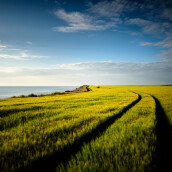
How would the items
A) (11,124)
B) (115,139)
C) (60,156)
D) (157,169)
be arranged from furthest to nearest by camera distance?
1. (11,124)
2. (115,139)
3. (60,156)
4. (157,169)

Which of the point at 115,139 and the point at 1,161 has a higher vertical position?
the point at 1,161

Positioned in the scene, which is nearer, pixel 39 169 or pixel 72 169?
pixel 72 169

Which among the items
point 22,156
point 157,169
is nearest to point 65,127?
point 22,156

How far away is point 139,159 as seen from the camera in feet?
6.55

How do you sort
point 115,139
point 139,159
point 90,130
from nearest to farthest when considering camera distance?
point 139,159 → point 115,139 → point 90,130

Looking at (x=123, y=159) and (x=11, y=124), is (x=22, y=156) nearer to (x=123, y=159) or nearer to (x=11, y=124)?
(x=123, y=159)

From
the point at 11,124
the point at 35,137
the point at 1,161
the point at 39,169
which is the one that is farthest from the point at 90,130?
the point at 11,124

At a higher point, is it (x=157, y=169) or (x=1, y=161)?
(x=1, y=161)

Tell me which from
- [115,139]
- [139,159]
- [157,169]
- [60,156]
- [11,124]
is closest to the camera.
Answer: [157,169]

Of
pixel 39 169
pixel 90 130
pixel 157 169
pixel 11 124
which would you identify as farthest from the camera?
pixel 11 124

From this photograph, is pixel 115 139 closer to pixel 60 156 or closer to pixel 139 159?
pixel 139 159

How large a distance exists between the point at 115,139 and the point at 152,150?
89 centimetres

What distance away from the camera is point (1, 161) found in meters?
1.91

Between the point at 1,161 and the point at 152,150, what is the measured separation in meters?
3.21
